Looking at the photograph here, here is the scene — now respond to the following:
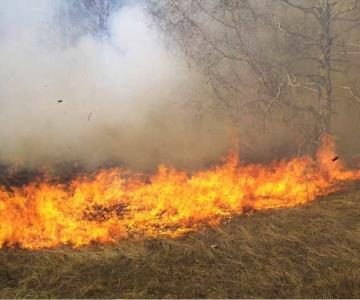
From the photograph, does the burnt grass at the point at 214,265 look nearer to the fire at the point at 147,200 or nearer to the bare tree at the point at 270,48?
the fire at the point at 147,200

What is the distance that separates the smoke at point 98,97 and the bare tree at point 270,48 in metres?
0.52

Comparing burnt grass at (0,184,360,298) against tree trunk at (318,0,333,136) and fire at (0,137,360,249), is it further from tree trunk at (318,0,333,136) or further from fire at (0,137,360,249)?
tree trunk at (318,0,333,136)

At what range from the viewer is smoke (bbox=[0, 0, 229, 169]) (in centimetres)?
778

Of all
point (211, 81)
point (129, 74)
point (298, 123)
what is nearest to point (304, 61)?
point (298, 123)

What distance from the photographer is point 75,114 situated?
8336 millimetres

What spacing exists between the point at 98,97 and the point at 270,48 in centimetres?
359

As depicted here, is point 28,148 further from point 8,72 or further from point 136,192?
point 136,192

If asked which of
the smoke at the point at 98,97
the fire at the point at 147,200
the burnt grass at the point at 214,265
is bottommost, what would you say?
the burnt grass at the point at 214,265

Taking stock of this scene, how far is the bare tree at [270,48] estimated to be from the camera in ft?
29.4

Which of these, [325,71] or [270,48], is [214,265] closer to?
[325,71]

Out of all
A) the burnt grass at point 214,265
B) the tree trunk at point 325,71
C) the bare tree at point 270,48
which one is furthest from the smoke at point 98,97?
the burnt grass at point 214,265

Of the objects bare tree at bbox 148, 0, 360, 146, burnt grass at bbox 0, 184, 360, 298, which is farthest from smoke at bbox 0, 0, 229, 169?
burnt grass at bbox 0, 184, 360, 298

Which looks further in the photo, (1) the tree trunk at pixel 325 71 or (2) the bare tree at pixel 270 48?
(2) the bare tree at pixel 270 48

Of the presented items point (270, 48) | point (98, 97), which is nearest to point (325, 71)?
point (270, 48)
